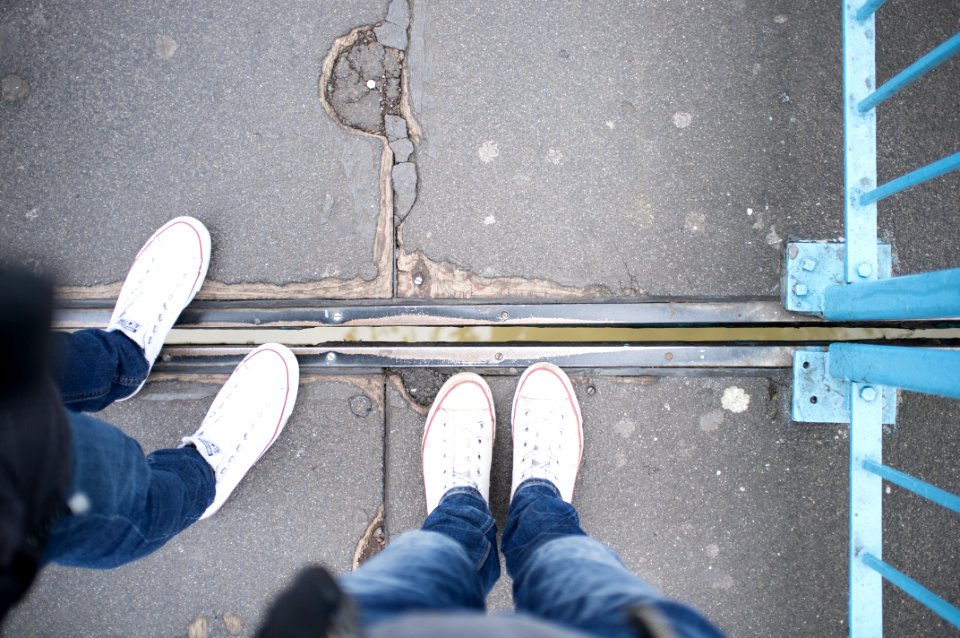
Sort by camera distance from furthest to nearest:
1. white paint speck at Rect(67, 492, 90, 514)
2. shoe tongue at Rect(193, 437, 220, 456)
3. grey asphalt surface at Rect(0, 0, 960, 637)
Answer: grey asphalt surface at Rect(0, 0, 960, 637), shoe tongue at Rect(193, 437, 220, 456), white paint speck at Rect(67, 492, 90, 514)

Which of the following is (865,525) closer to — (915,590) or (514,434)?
(915,590)

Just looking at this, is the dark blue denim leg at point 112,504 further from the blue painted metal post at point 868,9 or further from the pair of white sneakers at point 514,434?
the blue painted metal post at point 868,9

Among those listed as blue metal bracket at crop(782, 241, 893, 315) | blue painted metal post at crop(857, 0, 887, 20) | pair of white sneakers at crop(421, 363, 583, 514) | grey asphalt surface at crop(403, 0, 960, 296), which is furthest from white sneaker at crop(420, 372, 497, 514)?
blue painted metal post at crop(857, 0, 887, 20)

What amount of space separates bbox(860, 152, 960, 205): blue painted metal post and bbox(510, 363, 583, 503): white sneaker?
952mm

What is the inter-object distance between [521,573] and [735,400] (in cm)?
91

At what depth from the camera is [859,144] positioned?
60.2 inches

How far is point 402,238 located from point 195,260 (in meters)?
0.64

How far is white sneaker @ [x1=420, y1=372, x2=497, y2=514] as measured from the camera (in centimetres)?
167

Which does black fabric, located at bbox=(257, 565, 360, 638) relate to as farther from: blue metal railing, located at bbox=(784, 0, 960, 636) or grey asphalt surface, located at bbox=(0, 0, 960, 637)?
blue metal railing, located at bbox=(784, 0, 960, 636)

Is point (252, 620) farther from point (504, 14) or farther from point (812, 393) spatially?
point (504, 14)

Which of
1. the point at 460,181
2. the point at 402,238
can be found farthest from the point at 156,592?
the point at 460,181

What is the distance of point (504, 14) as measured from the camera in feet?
5.90

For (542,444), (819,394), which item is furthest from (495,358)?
(819,394)

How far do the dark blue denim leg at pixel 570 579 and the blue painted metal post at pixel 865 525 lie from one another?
2.42 feet
